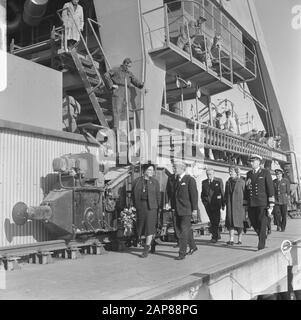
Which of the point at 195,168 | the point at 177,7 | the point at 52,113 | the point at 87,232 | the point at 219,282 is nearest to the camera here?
the point at 219,282

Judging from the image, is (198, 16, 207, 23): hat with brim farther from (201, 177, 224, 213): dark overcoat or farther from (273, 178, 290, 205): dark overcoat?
(201, 177, 224, 213): dark overcoat

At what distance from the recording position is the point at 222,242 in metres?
9.45

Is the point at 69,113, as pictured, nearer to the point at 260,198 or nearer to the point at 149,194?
the point at 149,194

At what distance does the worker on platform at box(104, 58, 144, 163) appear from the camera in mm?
10102

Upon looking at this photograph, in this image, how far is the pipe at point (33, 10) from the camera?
12.0m

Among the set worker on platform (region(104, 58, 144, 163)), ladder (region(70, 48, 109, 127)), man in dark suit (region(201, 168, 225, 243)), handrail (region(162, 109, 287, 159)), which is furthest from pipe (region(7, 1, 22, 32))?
man in dark suit (region(201, 168, 225, 243))

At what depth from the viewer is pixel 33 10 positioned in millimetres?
12148

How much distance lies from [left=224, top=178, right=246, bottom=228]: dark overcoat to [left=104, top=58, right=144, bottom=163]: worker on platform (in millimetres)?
2626

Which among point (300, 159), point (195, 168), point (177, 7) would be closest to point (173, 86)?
point (177, 7)

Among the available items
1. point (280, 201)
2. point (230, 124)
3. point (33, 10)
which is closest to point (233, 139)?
point (230, 124)

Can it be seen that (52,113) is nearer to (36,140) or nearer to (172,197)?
(36,140)

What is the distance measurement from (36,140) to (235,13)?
12464mm

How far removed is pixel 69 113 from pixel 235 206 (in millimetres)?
4392
